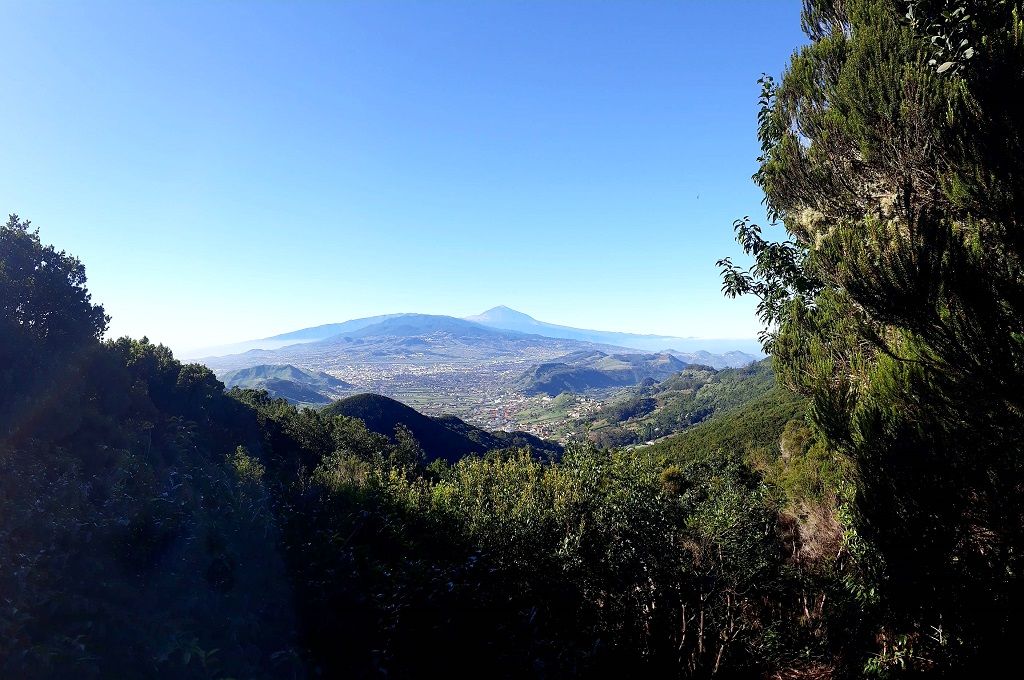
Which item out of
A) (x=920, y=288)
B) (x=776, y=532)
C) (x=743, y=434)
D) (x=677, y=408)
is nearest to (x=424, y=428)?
(x=743, y=434)

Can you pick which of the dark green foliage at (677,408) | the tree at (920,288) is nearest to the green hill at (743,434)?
the tree at (920,288)

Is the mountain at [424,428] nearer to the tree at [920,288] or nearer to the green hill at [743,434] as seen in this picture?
the green hill at [743,434]

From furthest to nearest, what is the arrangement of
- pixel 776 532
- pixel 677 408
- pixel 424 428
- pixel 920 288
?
pixel 677 408, pixel 424 428, pixel 776 532, pixel 920 288

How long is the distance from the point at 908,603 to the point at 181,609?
886 centimetres

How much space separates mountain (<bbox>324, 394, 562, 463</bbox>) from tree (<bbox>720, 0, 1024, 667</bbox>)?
264ft

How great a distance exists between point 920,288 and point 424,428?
95.5 metres

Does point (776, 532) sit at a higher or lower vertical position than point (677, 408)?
higher

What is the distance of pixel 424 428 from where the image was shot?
314ft

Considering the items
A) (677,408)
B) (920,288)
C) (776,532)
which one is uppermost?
(920,288)

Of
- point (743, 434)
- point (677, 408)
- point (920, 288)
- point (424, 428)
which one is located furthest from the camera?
point (677, 408)

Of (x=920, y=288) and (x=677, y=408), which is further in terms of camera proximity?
(x=677, y=408)

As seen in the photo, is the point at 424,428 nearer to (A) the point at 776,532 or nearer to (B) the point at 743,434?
(B) the point at 743,434

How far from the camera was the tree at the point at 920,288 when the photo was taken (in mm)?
4594

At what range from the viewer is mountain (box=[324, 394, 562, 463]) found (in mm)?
89438
